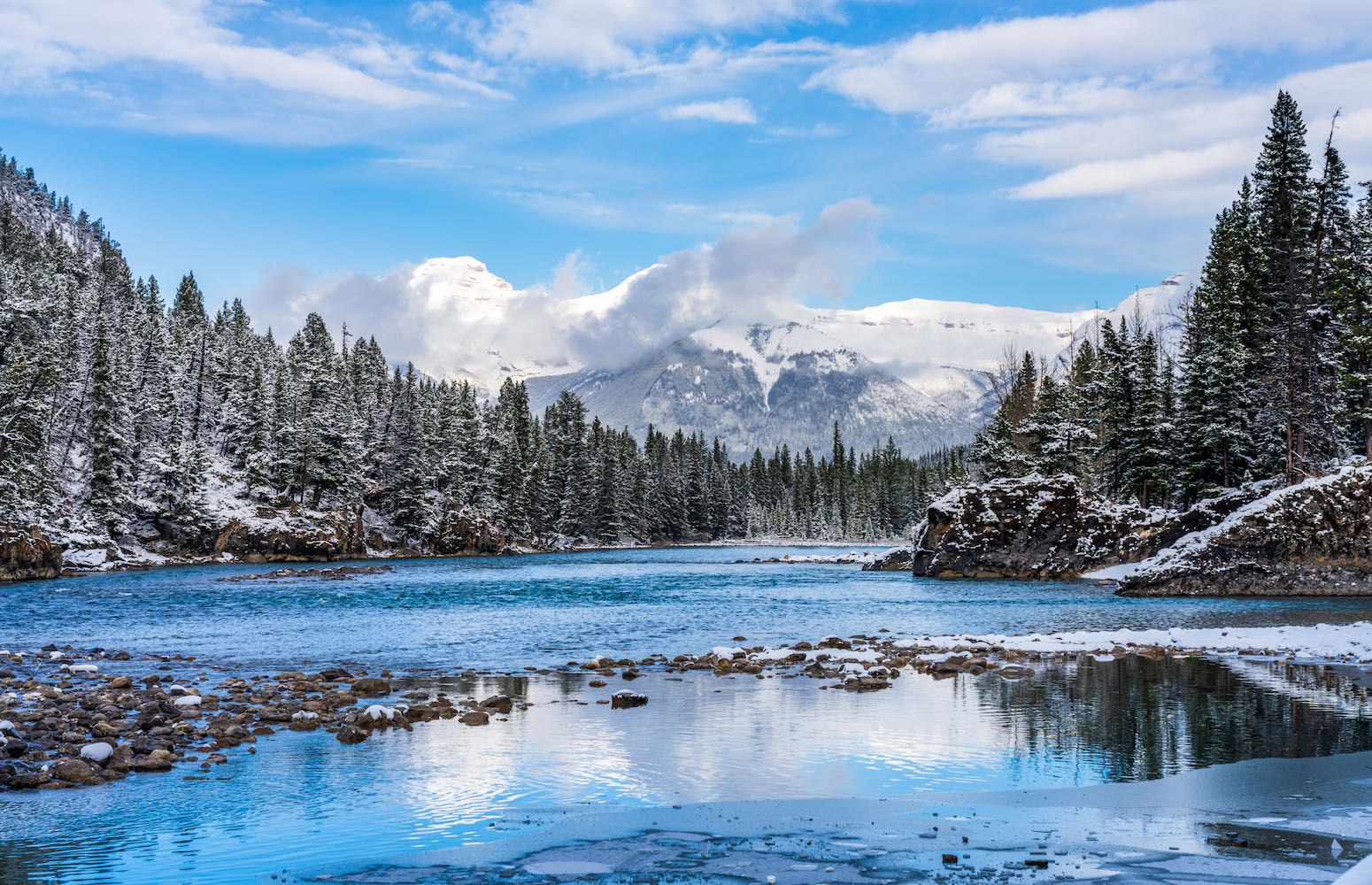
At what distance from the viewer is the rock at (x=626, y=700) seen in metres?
20.5

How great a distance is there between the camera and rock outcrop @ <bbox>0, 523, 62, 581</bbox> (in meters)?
64.9

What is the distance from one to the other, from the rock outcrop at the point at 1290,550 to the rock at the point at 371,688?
40.0 meters

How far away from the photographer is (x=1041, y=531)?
66.8 meters

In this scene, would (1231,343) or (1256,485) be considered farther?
(1231,343)

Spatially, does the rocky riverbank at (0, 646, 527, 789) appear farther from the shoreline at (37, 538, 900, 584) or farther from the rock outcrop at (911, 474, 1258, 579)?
the rock outcrop at (911, 474, 1258, 579)

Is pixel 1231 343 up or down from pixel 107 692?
up

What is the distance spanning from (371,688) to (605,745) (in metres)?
8.35

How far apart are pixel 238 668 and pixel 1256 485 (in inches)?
2259

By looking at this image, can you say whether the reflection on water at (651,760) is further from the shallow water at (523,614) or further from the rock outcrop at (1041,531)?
the rock outcrop at (1041,531)

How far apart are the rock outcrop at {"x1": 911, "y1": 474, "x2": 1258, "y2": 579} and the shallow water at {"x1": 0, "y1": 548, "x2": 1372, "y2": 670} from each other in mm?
4364

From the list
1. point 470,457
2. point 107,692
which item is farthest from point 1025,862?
point 470,457

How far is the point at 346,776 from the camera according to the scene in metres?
14.7

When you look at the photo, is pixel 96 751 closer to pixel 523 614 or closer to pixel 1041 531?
pixel 523 614

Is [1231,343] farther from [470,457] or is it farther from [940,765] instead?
[470,457]
